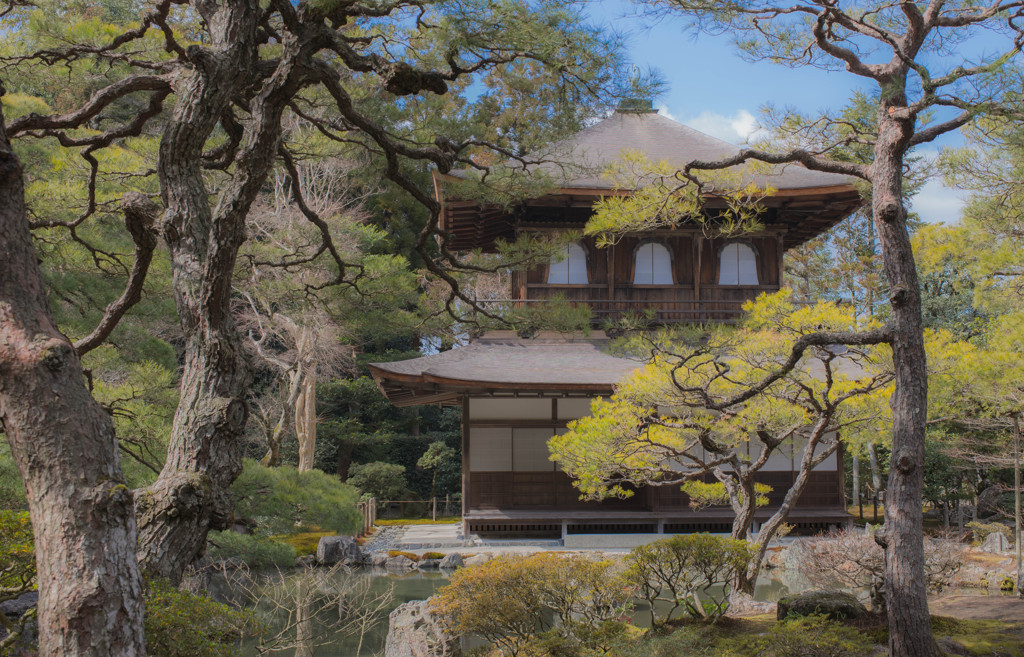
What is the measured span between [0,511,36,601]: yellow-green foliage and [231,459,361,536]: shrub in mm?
3709

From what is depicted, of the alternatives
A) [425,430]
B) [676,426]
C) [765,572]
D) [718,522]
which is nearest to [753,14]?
[676,426]

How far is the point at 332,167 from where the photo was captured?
16734mm

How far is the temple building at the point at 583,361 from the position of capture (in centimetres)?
1155

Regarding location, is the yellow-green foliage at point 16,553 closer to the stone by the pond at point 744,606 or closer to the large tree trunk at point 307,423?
the stone by the pond at point 744,606

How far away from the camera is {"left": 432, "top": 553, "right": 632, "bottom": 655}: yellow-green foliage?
16.6 feet

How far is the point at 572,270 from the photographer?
41.5 ft

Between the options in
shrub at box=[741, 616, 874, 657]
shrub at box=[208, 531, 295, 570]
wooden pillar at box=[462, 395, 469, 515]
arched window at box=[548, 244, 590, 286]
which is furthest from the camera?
arched window at box=[548, 244, 590, 286]

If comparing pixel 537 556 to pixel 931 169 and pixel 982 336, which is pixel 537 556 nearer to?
pixel 931 169

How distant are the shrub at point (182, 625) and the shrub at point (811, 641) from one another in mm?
3300

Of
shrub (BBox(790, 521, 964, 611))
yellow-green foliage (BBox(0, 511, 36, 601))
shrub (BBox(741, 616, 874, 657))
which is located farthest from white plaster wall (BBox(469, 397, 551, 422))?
yellow-green foliage (BBox(0, 511, 36, 601))

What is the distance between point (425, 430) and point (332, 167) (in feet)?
26.1

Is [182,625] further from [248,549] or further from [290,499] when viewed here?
[248,549]

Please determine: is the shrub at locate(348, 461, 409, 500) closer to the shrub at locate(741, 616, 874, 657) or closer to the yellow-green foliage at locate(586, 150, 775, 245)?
the yellow-green foliage at locate(586, 150, 775, 245)

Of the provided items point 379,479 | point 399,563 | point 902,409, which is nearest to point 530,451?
point 399,563
